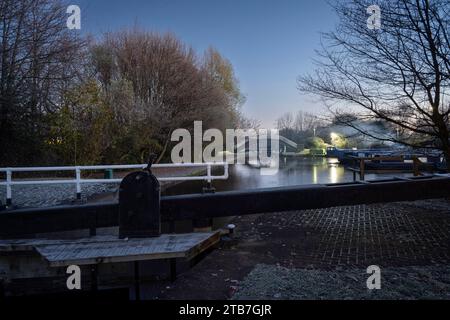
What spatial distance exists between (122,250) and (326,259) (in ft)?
10.0

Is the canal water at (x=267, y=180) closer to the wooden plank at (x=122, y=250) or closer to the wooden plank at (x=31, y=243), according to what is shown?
the wooden plank at (x=31, y=243)

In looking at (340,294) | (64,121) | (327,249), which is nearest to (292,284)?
(340,294)

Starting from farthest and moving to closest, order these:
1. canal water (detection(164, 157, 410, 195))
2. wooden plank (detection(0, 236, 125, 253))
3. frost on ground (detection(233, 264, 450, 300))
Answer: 1. canal water (detection(164, 157, 410, 195))
2. wooden plank (detection(0, 236, 125, 253))
3. frost on ground (detection(233, 264, 450, 300))

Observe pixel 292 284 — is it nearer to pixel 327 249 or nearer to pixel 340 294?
pixel 340 294

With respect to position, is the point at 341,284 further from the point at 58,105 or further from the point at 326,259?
the point at 58,105

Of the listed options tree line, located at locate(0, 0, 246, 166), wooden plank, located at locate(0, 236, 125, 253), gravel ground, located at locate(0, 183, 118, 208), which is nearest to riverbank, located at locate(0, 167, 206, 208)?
gravel ground, located at locate(0, 183, 118, 208)

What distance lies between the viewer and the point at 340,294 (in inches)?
166

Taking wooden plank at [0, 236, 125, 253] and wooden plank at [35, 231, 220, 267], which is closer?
wooden plank at [35, 231, 220, 267]

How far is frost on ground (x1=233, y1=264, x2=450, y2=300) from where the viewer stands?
418 cm

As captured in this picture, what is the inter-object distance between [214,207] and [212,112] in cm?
2379

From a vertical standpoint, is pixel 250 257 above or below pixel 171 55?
below

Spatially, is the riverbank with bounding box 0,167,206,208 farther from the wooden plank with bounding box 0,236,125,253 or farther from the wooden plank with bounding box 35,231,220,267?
the wooden plank with bounding box 35,231,220,267

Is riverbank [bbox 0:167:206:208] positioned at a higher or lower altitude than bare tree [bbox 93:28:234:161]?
lower

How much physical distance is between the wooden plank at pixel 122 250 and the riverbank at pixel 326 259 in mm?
509
